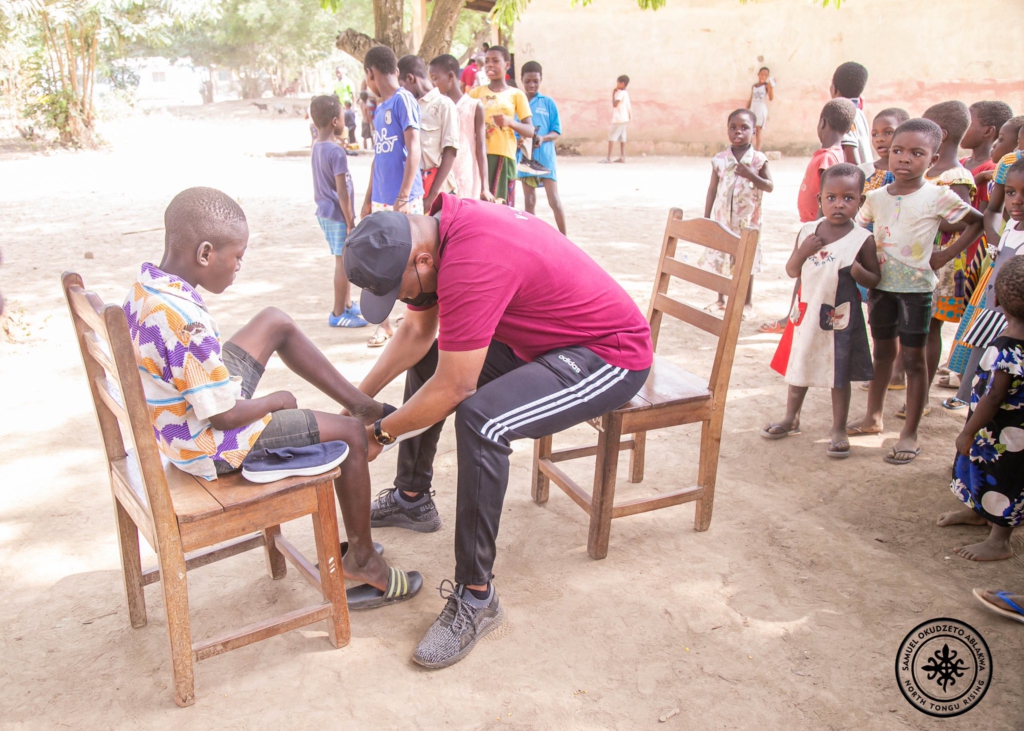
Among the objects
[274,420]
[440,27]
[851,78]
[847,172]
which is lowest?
[274,420]

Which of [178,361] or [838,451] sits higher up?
[178,361]

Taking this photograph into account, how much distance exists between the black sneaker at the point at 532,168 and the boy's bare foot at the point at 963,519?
5037 millimetres

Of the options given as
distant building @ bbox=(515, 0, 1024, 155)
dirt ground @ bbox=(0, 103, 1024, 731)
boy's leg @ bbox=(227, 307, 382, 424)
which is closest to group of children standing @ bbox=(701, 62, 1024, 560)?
dirt ground @ bbox=(0, 103, 1024, 731)

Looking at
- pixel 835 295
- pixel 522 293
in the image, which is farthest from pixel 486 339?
pixel 835 295

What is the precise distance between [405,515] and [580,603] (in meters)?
0.84

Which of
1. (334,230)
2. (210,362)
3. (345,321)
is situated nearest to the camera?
(210,362)

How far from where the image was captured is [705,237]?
3082 millimetres

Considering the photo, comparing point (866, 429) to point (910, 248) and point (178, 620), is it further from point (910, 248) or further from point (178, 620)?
point (178, 620)

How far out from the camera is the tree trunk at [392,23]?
759 centimetres

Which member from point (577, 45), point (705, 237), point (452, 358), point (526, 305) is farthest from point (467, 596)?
point (577, 45)

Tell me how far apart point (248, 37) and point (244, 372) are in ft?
129

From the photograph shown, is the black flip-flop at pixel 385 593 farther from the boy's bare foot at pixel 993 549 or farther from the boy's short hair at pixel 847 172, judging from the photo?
the boy's short hair at pixel 847 172

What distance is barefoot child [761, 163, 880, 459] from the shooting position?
11.5 ft

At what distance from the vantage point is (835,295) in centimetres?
357
